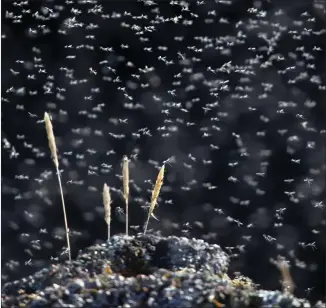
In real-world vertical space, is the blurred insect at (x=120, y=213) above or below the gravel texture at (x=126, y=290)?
above

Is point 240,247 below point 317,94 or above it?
below

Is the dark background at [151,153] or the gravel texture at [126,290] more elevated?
the dark background at [151,153]

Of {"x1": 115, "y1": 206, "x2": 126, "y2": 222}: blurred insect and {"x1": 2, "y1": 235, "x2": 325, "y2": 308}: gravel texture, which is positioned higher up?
{"x1": 115, "y1": 206, "x2": 126, "y2": 222}: blurred insect

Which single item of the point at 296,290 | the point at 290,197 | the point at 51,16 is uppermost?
the point at 51,16

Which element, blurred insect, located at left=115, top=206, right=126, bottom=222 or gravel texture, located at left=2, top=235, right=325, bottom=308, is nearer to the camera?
gravel texture, located at left=2, top=235, right=325, bottom=308

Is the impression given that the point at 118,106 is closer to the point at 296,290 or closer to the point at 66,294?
the point at 296,290

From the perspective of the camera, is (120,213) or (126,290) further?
(120,213)

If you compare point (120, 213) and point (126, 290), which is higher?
point (120, 213)

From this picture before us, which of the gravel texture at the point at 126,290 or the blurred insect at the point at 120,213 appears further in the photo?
the blurred insect at the point at 120,213

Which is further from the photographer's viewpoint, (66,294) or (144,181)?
(144,181)

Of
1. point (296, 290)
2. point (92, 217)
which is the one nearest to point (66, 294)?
point (92, 217)

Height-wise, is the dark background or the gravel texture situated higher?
the dark background
